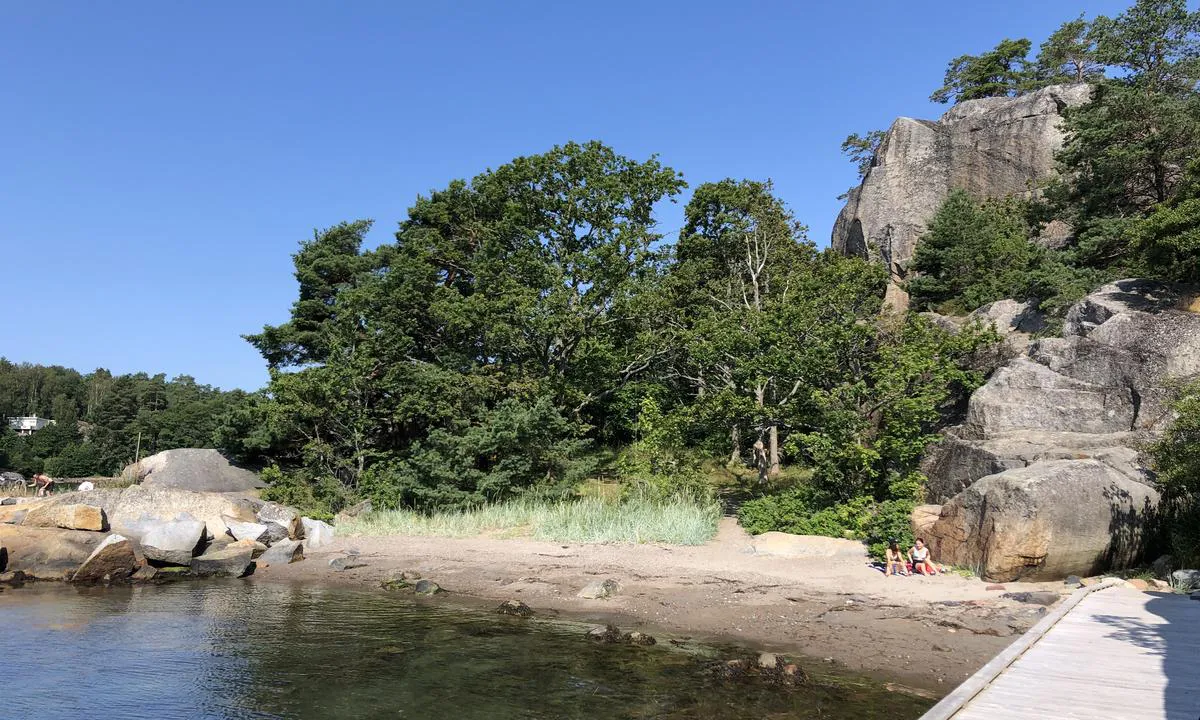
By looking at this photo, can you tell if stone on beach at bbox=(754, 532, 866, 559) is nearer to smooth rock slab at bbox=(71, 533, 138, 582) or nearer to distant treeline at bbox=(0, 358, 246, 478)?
smooth rock slab at bbox=(71, 533, 138, 582)

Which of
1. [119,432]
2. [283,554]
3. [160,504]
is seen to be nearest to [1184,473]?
[283,554]

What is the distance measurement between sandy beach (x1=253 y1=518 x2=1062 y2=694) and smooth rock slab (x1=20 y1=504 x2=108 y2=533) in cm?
514

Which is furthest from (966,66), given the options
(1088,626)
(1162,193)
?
(1088,626)

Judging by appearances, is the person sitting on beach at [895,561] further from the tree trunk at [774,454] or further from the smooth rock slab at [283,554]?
the smooth rock slab at [283,554]

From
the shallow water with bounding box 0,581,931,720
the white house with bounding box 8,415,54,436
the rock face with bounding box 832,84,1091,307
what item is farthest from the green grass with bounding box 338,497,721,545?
the white house with bounding box 8,415,54,436

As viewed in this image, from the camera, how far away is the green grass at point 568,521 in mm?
20016

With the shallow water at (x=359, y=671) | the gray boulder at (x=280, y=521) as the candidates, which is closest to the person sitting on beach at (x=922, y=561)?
the shallow water at (x=359, y=671)

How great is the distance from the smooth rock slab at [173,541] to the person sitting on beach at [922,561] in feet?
60.9

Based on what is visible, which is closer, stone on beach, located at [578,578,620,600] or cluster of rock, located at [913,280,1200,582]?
cluster of rock, located at [913,280,1200,582]

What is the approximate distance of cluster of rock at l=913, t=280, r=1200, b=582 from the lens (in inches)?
535

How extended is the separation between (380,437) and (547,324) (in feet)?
31.2

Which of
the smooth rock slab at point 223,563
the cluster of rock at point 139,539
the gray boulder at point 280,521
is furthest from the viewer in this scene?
the gray boulder at point 280,521

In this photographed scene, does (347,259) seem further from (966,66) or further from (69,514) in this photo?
(966,66)

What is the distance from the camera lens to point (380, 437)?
31.8 m
